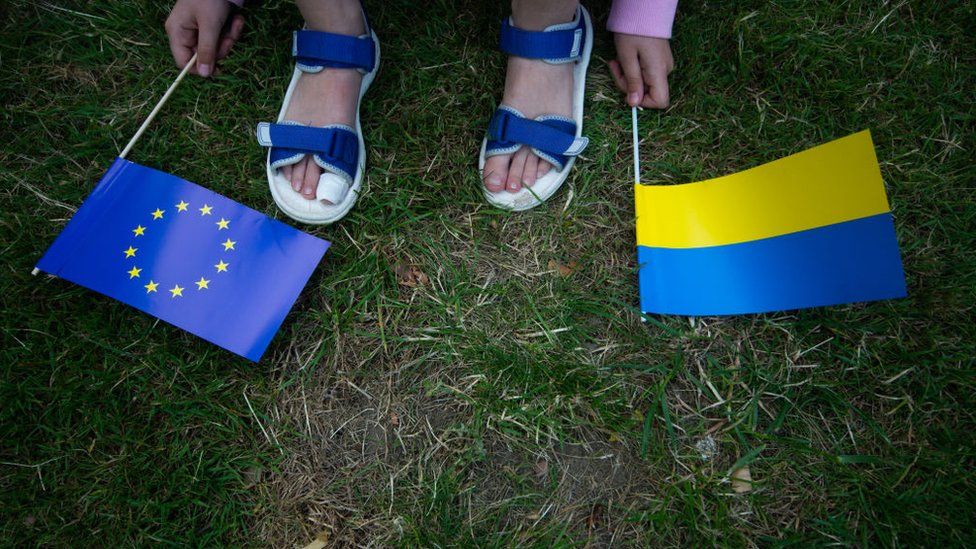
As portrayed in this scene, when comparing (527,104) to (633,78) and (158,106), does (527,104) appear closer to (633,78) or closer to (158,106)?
(633,78)

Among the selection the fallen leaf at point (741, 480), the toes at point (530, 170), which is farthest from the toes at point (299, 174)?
the fallen leaf at point (741, 480)

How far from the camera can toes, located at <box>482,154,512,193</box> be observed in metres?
1.36

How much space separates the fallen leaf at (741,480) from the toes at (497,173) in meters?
0.86

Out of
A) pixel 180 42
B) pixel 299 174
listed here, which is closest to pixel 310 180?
pixel 299 174

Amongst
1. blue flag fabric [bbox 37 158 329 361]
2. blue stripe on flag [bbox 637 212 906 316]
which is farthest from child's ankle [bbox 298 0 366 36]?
blue stripe on flag [bbox 637 212 906 316]

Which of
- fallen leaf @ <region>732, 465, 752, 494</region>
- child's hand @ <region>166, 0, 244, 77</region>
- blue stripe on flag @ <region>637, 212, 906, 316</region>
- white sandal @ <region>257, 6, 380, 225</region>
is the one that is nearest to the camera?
blue stripe on flag @ <region>637, 212, 906, 316</region>

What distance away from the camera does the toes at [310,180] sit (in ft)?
4.38

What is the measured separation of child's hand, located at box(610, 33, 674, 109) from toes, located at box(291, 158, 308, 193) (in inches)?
33.7

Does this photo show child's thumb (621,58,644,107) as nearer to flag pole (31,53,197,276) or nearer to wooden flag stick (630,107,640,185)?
wooden flag stick (630,107,640,185)

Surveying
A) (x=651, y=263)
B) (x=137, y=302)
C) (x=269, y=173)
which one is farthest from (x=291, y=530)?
(x=651, y=263)

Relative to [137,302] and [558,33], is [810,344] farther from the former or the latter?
[137,302]

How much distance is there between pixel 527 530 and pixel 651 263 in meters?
0.67

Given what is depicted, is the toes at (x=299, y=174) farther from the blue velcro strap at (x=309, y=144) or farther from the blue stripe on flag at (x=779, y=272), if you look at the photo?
the blue stripe on flag at (x=779, y=272)

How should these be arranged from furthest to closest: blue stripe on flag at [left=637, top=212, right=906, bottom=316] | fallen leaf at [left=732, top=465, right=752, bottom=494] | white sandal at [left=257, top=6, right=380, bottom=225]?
white sandal at [left=257, top=6, right=380, bottom=225] → fallen leaf at [left=732, top=465, right=752, bottom=494] → blue stripe on flag at [left=637, top=212, right=906, bottom=316]
